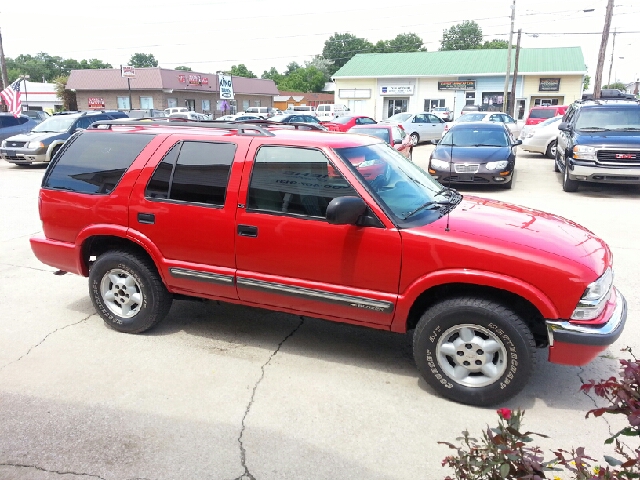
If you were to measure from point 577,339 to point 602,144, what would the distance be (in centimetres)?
957

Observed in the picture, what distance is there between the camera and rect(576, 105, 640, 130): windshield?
12.0 meters

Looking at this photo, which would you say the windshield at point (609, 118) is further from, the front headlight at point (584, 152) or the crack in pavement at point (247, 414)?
the crack in pavement at point (247, 414)

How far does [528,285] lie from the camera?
3322mm

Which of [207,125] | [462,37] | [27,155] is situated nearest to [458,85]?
[27,155]

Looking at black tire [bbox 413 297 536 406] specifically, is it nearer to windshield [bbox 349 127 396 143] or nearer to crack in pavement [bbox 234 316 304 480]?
crack in pavement [bbox 234 316 304 480]

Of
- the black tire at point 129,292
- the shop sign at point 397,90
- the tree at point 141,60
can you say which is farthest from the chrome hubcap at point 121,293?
the tree at point 141,60

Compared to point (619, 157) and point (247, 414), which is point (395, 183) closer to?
point (247, 414)

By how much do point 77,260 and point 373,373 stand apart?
9.33 ft

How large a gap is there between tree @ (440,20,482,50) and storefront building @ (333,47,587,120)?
56229 mm

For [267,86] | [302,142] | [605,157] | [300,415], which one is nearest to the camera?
[300,415]

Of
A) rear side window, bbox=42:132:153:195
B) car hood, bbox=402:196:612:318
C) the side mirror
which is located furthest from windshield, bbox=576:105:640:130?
rear side window, bbox=42:132:153:195

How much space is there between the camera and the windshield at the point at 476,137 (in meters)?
13.1

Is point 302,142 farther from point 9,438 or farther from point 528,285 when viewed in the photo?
point 9,438

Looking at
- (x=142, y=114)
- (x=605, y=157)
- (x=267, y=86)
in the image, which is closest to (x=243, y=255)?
(x=605, y=157)
